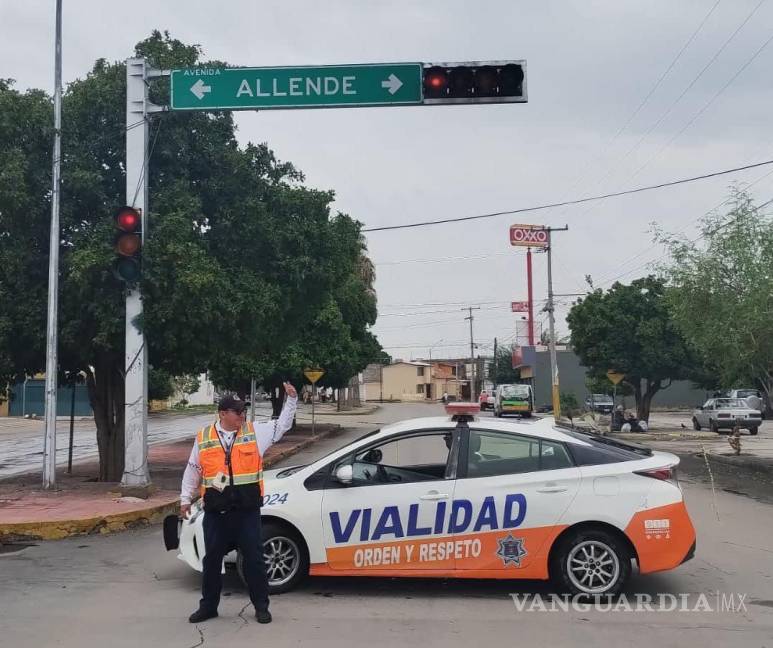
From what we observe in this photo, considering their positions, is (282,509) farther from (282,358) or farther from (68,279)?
(282,358)

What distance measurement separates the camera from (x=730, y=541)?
9859mm

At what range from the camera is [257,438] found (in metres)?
6.44

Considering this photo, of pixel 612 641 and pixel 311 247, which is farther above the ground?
pixel 311 247

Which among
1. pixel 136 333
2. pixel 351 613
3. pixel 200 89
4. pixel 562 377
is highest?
pixel 200 89

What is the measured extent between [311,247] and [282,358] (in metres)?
16.0

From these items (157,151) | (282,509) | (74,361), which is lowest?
(282,509)

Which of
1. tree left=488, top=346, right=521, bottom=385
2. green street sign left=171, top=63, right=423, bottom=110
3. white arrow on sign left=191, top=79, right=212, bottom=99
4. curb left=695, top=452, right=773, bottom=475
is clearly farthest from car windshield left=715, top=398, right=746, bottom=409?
tree left=488, top=346, right=521, bottom=385

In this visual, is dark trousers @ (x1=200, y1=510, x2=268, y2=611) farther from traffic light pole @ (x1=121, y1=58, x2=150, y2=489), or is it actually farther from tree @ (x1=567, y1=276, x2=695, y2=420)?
tree @ (x1=567, y1=276, x2=695, y2=420)

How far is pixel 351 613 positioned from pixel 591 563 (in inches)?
80.0

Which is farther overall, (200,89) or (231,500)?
(200,89)

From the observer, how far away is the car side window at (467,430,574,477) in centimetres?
711

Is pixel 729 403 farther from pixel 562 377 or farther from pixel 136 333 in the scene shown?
pixel 562 377

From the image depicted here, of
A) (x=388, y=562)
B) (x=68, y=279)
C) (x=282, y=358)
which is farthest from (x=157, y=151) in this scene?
(x=282, y=358)

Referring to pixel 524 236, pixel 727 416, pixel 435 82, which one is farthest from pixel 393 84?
pixel 524 236
